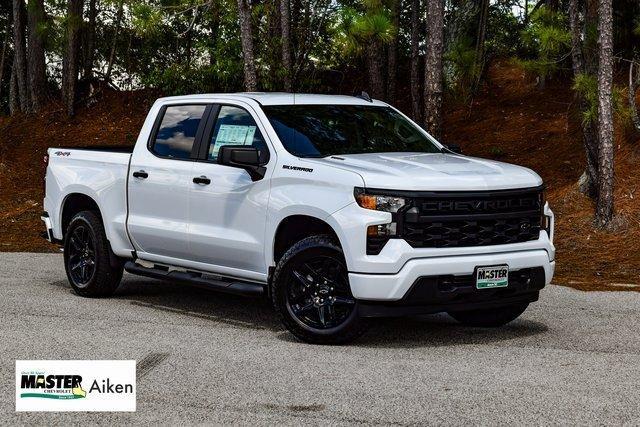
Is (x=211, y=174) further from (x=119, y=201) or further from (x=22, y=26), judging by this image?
(x=22, y=26)

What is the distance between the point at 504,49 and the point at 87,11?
11603 mm

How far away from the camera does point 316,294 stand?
27.5 feet

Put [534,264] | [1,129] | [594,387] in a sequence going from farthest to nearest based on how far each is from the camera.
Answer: [1,129] < [534,264] < [594,387]

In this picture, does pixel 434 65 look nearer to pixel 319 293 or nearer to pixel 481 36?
pixel 481 36

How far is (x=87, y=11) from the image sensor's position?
28750mm

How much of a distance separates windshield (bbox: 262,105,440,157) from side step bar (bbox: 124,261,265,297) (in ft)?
3.96

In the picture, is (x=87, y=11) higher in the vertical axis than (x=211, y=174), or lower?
higher

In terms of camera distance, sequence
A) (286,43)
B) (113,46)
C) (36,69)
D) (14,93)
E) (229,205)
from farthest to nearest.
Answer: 1. (14,93)
2. (36,69)
3. (113,46)
4. (286,43)
5. (229,205)

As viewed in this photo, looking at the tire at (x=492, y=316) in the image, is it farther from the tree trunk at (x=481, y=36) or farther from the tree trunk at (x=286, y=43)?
the tree trunk at (x=481, y=36)

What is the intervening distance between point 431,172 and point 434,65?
7.86 m

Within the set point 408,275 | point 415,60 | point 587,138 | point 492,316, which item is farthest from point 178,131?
point 415,60

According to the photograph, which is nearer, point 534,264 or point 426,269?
point 426,269

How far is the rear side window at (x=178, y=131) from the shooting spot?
976 centimetres

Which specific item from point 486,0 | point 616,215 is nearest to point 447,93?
point 486,0
